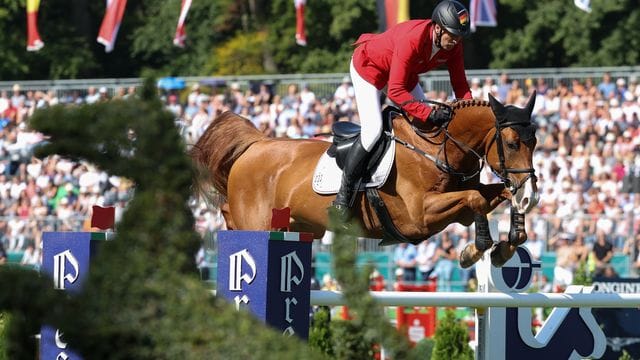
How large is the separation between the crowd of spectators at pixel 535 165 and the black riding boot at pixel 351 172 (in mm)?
4891

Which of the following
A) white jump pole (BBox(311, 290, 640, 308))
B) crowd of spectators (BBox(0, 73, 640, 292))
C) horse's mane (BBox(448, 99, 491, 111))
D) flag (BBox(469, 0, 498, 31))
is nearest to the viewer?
white jump pole (BBox(311, 290, 640, 308))

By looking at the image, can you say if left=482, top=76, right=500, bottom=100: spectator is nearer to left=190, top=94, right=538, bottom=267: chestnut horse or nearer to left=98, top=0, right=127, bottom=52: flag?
left=98, top=0, right=127, bottom=52: flag

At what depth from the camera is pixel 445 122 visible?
611 centimetres

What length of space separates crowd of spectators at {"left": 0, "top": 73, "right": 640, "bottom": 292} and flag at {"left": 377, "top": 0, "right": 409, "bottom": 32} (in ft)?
5.01

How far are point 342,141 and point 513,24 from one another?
69.3 ft

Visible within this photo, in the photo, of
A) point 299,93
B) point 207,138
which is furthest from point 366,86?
point 299,93

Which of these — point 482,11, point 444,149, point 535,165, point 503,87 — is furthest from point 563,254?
point 444,149

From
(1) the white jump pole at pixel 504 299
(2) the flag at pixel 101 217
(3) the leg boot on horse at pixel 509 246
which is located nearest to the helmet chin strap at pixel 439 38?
(3) the leg boot on horse at pixel 509 246

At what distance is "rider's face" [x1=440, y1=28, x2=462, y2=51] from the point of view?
232 inches

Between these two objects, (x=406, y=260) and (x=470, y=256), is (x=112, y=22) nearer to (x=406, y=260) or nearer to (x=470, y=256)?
(x=406, y=260)

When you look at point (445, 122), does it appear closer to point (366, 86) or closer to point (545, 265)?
point (366, 86)

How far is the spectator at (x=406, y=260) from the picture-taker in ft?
43.1

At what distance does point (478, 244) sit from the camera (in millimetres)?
5527

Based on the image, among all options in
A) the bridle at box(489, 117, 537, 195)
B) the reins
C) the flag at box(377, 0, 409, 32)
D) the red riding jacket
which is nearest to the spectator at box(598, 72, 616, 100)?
the flag at box(377, 0, 409, 32)
